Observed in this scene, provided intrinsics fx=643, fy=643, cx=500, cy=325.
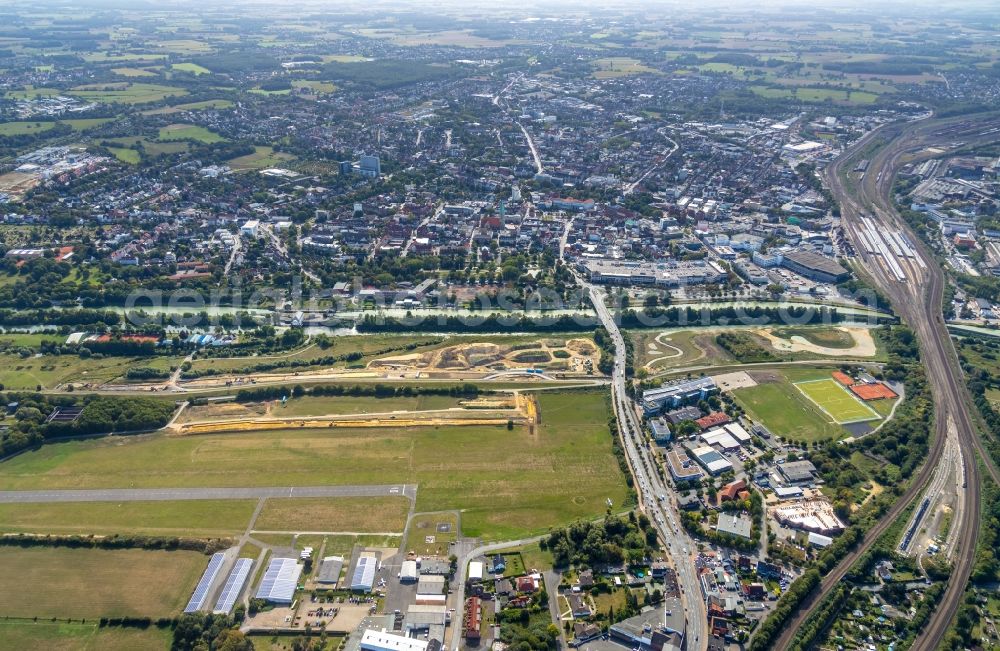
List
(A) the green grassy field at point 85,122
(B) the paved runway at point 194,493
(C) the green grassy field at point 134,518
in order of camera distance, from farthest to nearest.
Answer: (A) the green grassy field at point 85,122 → (B) the paved runway at point 194,493 → (C) the green grassy field at point 134,518

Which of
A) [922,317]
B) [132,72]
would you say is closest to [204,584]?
[922,317]

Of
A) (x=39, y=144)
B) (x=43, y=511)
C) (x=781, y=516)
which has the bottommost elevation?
(x=43, y=511)

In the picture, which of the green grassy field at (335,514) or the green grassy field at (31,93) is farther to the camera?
the green grassy field at (31,93)

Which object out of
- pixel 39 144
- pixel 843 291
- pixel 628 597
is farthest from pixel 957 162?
pixel 39 144

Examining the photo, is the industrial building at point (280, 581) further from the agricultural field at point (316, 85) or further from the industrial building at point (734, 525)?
the agricultural field at point (316, 85)

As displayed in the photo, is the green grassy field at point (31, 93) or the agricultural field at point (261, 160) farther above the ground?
the green grassy field at point (31, 93)

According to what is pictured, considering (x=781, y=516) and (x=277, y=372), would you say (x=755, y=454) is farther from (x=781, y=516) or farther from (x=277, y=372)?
(x=277, y=372)

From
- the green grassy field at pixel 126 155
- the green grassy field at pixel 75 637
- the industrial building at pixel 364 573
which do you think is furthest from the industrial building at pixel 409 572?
the green grassy field at pixel 126 155
